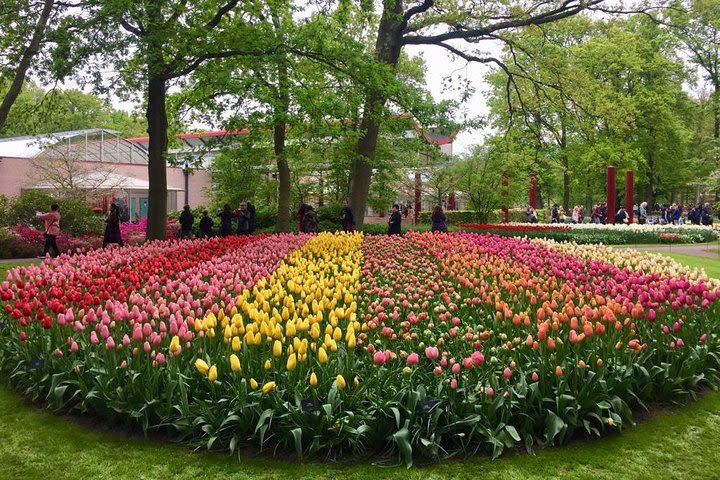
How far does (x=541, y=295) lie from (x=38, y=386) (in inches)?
200

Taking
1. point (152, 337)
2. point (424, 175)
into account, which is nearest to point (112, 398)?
point (152, 337)

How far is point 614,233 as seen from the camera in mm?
22719

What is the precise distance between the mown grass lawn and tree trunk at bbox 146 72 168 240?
1173 cm

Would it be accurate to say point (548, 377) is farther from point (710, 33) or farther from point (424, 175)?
point (710, 33)

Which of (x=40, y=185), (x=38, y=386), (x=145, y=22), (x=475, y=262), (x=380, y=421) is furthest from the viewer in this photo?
(x=40, y=185)

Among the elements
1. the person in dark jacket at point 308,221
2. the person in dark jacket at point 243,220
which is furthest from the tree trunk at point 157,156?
the person in dark jacket at point 308,221

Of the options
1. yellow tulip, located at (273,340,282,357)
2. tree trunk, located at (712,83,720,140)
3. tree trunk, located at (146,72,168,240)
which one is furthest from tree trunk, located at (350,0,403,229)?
tree trunk, located at (712,83,720,140)

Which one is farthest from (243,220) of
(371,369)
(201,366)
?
(201,366)

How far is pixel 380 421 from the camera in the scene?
418 cm

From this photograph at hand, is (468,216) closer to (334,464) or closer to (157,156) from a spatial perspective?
(157,156)

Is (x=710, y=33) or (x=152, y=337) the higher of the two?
(x=710, y=33)

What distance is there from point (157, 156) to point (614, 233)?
16.7 metres

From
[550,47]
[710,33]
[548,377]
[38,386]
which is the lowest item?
[38,386]

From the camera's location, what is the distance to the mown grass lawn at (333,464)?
12.9ft
